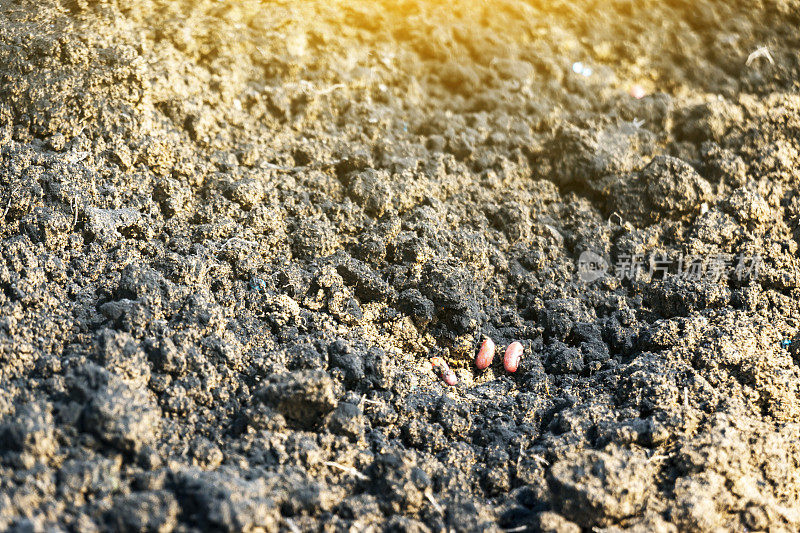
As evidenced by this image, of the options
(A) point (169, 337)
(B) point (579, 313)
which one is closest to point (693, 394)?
(B) point (579, 313)

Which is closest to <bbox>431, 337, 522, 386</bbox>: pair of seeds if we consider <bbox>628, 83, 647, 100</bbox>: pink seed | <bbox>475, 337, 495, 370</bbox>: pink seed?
<bbox>475, 337, 495, 370</bbox>: pink seed

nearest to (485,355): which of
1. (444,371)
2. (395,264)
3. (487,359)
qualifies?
(487,359)

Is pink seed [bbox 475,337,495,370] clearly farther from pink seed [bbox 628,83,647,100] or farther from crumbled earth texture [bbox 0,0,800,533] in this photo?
pink seed [bbox 628,83,647,100]

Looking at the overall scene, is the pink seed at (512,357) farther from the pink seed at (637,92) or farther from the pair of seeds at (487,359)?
the pink seed at (637,92)

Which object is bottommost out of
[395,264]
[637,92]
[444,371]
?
[444,371]

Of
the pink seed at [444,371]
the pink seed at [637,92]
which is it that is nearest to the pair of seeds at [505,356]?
the pink seed at [444,371]

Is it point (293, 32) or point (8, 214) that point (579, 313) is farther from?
point (8, 214)

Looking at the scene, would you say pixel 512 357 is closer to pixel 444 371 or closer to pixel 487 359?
pixel 487 359
